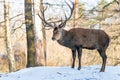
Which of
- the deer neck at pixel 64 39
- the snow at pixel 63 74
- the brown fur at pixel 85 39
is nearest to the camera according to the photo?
the snow at pixel 63 74

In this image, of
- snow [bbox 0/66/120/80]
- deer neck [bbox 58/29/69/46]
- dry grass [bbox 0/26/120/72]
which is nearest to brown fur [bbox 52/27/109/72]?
deer neck [bbox 58/29/69/46]

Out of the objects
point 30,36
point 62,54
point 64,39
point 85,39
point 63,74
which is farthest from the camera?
point 62,54

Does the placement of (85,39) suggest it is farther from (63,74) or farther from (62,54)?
(62,54)

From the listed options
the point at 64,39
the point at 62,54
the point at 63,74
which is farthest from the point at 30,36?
the point at 62,54

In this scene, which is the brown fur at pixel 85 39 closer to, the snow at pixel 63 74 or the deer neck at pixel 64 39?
the deer neck at pixel 64 39

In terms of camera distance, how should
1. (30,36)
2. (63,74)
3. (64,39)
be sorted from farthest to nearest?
(30,36) < (64,39) < (63,74)

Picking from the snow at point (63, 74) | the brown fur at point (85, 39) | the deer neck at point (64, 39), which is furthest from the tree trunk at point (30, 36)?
the snow at point (63, 74)

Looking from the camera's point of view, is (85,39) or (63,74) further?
(85,39)

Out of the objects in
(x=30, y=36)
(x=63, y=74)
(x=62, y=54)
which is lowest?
(x=62, y=54)

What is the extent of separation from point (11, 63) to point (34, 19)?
576 centimetres

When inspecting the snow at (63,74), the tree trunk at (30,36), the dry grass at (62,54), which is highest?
the tree trunk at (30,36)

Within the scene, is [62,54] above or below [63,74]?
below

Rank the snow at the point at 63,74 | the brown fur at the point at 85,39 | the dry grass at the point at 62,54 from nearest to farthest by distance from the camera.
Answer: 1. the snow at the point at 63,74
2. the brown fur at the point at 85,39
3. the dry grass at the point at 62,54

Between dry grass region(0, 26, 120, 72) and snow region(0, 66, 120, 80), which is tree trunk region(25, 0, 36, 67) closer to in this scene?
snow region(0, 66, 120, 80)
